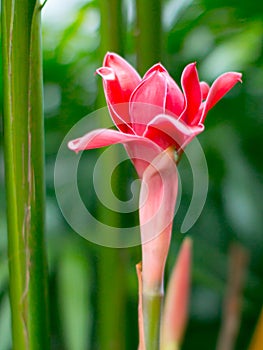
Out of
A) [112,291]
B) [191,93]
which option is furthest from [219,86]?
[112,291]

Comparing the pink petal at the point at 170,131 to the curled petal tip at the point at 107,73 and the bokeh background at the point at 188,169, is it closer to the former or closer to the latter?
the curled petal tip at the point at 107,73

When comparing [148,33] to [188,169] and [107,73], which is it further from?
[188,169]

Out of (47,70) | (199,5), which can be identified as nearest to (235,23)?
(199,5)

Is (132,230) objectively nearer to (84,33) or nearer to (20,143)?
(20,143)

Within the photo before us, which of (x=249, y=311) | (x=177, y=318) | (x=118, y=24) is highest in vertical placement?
(x=118, y=24)

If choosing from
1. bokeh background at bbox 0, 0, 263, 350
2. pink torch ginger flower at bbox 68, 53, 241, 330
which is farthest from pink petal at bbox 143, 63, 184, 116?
bokeh background at bbox 0, 0, 263, 350

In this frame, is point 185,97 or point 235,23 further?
point 235,23

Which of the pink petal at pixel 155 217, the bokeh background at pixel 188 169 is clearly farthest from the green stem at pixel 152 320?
the bokeh background at pixel 188 169

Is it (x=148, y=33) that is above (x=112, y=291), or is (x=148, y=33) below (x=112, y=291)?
above
